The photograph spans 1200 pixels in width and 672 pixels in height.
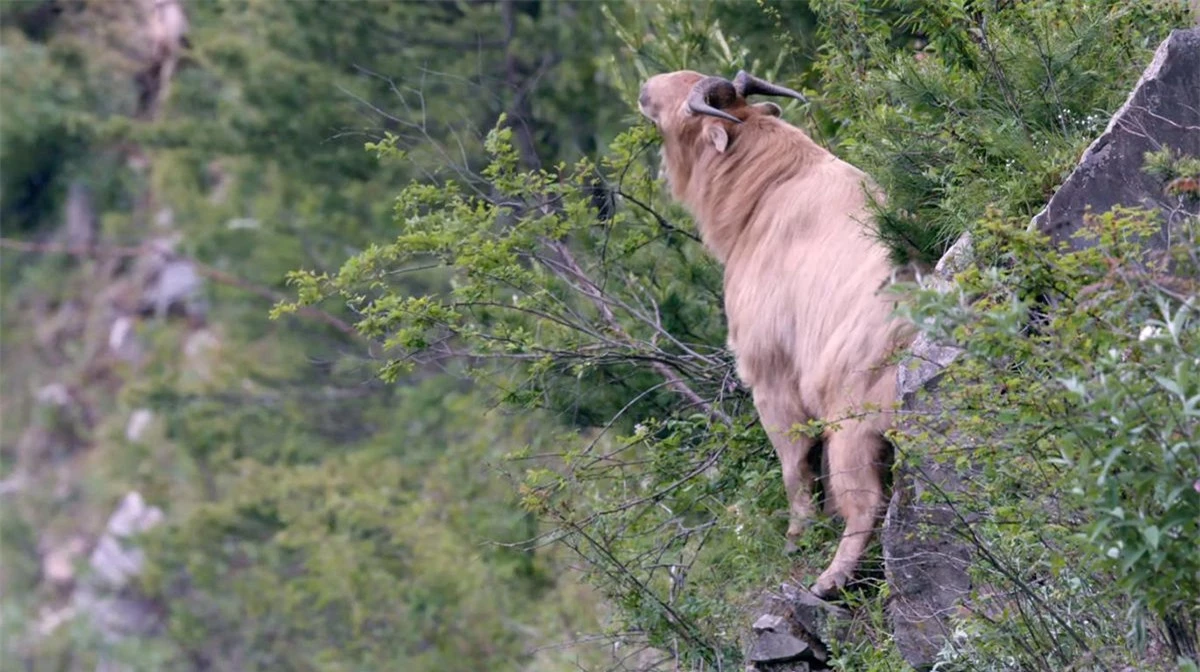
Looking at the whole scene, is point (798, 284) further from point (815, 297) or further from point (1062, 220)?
point (1062, 220)

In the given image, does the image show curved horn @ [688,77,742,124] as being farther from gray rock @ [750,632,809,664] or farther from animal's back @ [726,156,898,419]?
gray rock @ [750,632,809,664]

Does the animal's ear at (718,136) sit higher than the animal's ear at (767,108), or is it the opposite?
the animal's ear at (767,108)

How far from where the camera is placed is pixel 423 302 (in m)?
7.02

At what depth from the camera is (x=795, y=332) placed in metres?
6.66

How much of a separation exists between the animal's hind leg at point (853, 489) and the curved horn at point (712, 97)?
5.84 feet

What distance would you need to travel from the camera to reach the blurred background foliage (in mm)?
6613

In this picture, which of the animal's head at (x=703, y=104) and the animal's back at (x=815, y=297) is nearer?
the animal's back at (x=815, y=297)

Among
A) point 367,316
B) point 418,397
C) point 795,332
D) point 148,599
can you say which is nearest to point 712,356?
point 795,332

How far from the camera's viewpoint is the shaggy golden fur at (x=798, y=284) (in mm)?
6098

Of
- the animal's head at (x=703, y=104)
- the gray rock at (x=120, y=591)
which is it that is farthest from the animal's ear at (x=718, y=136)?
the gray rock at (x=120, y=591)

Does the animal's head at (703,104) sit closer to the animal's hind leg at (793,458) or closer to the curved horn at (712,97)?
the curved horn at (712,97)

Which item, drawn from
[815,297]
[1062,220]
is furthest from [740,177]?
[1062,220]

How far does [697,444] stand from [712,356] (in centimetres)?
45

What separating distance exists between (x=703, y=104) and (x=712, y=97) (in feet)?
0.54
